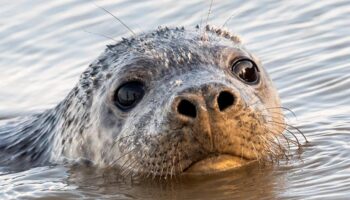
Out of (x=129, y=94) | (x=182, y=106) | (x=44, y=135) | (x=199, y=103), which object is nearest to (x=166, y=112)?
(x=182, y=106)

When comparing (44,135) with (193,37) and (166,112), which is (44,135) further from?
(166,112)

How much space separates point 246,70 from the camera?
9.30 metres

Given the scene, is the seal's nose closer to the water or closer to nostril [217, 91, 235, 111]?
nostril [217, 91, 235, 111]

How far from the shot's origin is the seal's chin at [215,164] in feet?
27.9

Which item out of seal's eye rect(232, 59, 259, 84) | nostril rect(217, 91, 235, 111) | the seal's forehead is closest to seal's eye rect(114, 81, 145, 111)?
the seal's forehead

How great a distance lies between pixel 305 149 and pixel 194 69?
1167 millimetres

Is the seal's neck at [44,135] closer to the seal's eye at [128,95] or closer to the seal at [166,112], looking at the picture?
the seal at [166,112]

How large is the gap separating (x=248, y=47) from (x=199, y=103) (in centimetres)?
417

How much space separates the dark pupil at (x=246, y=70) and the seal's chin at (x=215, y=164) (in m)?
0.73

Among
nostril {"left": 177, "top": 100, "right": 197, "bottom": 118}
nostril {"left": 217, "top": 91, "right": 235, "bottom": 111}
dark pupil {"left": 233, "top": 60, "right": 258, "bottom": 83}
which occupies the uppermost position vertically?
dark pupil {"left": 233, "top": 60, "right": 258, "bottom": 83}

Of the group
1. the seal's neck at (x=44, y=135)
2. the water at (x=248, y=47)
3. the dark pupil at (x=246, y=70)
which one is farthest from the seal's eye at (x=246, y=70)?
the seal's neck at (x=44, y=135)

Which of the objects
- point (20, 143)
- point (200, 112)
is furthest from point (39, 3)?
point (200, 112)

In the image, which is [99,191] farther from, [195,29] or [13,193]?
[195,29]

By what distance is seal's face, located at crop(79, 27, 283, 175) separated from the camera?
8297mm
